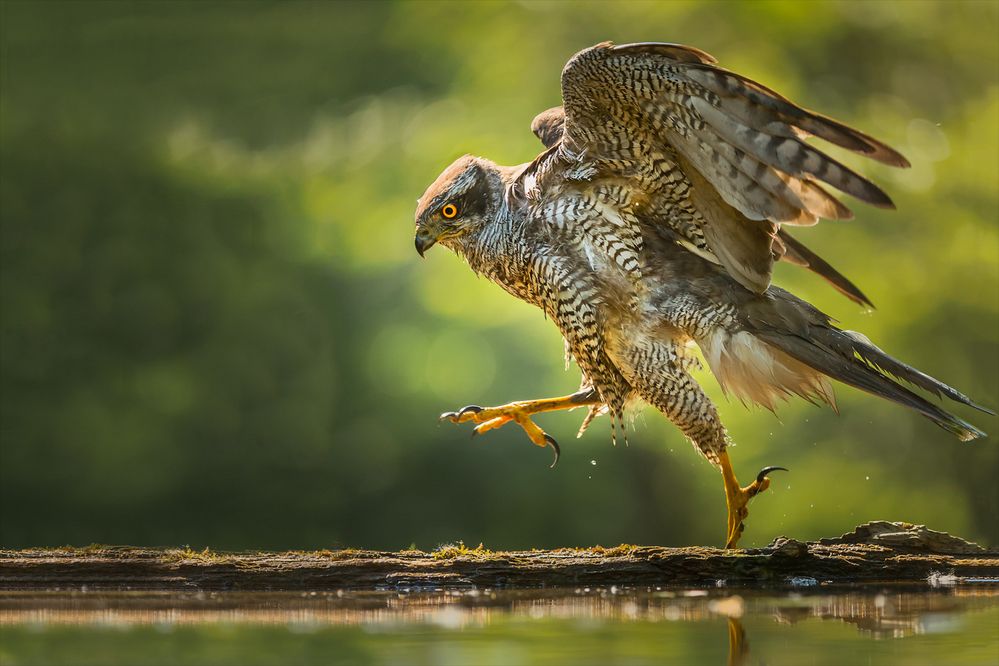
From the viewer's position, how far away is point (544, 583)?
4.29m

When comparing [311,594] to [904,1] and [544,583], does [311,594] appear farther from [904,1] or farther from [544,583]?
[904,1]

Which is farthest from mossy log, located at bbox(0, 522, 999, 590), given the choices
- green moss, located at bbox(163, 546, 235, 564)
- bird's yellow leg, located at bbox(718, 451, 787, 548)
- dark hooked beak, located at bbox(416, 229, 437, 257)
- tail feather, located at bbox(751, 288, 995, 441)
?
dark hooked beak, located at bbox(416, 229, 437, 257)

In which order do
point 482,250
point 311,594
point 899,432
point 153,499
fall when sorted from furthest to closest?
point 153,499 < point 899,432 < point 482,250 < point 311,594

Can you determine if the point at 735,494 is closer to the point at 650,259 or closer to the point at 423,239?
the point at 650,259

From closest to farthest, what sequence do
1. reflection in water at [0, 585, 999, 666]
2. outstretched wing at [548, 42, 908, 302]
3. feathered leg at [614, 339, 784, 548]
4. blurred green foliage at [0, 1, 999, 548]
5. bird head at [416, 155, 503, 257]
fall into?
reflection in water at [0, 585, 999, 666] < outstretched wing at [548, 42, 908, 302] < feathered leg at [614, 339, 784, 548] < bird head at [416, 155, 503, 257] < blurred green foliage at [0, 1, 999, 548]

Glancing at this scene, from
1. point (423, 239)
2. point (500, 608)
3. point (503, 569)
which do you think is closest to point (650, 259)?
point (423, 239)

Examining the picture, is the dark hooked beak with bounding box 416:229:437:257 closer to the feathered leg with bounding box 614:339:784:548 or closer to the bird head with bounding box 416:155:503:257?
the bird head with bounding box 416:155:503:257

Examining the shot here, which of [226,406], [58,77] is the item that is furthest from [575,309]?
[58,77]

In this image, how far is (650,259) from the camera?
4781 mm

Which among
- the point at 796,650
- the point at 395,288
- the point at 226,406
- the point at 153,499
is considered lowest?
the point at 796,650

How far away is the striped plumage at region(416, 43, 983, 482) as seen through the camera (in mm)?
4332

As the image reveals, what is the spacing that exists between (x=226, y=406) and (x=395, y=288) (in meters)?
1.79

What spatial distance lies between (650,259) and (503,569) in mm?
1416

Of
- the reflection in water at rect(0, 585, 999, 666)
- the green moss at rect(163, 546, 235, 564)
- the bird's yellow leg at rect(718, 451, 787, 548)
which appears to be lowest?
the reflection in water at rect(0, 585, 999, 666)
